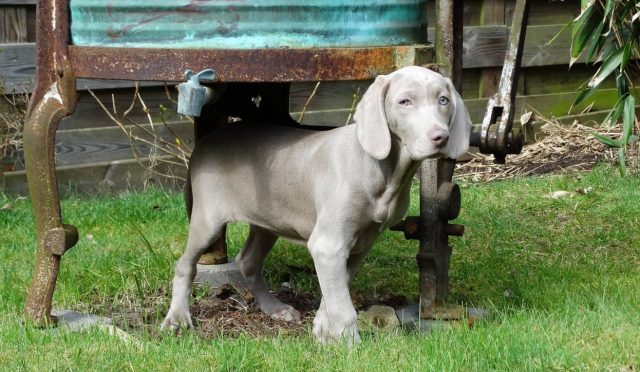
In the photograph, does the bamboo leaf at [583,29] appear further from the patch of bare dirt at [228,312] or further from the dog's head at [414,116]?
the patch of bare dirt at [228,312]

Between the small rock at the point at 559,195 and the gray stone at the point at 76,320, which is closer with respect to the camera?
the gray stone at the point at 76,320

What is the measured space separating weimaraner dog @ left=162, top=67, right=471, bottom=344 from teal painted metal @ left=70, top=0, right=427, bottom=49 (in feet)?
0.62

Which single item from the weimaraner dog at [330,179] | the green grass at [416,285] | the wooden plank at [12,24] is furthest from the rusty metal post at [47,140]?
the wooden plank at [12,24]

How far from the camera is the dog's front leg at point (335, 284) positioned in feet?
11.0

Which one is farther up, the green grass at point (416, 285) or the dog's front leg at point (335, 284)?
the dog's front leg at point (335, 284)

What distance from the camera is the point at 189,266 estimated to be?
3811 millimetres

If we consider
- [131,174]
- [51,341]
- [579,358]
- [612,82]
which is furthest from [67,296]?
[612,82]

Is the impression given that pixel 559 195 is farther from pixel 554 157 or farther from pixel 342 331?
pixel 342 331

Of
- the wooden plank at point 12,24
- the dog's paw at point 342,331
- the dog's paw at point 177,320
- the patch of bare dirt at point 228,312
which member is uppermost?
the wooden plank at point 12,24

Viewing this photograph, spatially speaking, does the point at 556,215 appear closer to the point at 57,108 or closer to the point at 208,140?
the point at 208,140

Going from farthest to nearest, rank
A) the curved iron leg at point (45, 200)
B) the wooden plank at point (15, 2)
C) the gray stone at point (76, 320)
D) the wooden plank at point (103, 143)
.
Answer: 1. the wooden plank at point (103, 143)
2. the wooden plank at point (15, 2)
3. the gray stone at point (76, 320)
4. the curved iron leg at point (45, 200)

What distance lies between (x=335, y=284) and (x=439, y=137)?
2.03ft

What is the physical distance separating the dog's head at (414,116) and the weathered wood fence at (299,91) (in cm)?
342

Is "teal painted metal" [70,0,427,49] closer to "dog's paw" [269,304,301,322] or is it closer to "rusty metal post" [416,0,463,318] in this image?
"rusty metal post" [416,0,463,318]
